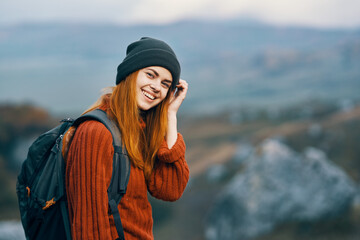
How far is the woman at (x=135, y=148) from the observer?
229cm

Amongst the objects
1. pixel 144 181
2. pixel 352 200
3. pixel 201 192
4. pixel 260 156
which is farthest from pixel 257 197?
pixel 144 181

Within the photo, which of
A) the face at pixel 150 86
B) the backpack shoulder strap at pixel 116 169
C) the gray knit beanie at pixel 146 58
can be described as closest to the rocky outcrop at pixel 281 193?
the face at pixel 150 86

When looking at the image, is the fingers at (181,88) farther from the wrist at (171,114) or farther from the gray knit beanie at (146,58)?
the gray knit beanie at (146,58)

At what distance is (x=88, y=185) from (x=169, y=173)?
2.57 ft

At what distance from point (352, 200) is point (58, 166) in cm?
2488

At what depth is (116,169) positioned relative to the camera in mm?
2473

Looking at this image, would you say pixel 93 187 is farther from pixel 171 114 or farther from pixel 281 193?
pixel 281 193

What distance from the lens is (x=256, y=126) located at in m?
74.9

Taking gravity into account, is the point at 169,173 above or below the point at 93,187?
above

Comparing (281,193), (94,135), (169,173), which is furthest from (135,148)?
(281,193)

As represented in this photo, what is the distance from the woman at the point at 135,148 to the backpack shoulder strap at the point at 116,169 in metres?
0.04

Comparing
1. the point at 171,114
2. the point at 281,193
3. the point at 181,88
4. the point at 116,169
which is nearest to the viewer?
the point at 116,169

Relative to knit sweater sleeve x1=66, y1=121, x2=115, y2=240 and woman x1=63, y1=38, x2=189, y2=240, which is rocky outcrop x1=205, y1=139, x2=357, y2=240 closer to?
woman x1=63, y1=38, x2=189, y2=240

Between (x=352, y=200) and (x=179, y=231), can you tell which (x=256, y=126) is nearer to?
(x=179, y=231)
